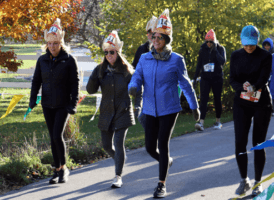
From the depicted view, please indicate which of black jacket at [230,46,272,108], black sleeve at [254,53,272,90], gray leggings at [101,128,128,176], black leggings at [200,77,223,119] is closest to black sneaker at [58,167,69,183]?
gray leggings at [101,128,128,176]

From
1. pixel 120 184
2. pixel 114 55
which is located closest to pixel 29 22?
pixel 114 55

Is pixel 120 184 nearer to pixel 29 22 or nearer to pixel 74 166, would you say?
pixel 74 166

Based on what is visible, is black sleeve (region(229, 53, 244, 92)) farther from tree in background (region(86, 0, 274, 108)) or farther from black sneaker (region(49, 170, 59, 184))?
tree in background (region(86, 0, 274, 108))

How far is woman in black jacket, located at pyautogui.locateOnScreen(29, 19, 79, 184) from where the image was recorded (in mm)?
4871

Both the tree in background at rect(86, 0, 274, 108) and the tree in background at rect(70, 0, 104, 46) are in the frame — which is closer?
the tree in background at rect(86, 0, 274, 108)

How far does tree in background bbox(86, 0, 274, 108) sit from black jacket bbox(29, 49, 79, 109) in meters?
5.75

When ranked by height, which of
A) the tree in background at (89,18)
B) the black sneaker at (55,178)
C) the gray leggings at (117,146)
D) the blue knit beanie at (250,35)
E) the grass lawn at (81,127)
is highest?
the tree in background at (89,18)

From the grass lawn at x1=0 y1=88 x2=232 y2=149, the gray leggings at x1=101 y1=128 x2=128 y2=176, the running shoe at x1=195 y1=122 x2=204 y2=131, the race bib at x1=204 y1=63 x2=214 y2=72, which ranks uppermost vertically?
the race bib at x1=204 y1=63 x2=214 y2=72

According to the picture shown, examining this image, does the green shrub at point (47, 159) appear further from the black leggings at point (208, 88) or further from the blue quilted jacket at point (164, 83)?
the black leggings at point (208, 88)

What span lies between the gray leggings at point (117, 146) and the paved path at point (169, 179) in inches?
11.2

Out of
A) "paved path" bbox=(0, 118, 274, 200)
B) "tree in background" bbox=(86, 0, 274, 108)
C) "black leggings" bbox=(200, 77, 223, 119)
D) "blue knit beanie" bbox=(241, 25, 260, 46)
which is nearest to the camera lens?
"blue knit beanie" bbox=(241, 25, 260, 46)

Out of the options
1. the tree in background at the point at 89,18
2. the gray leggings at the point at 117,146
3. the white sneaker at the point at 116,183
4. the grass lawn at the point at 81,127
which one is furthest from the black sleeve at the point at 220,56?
the tree in background at the point at 89,18

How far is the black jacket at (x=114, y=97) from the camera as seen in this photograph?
4711 mm

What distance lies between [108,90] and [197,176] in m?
1.67
